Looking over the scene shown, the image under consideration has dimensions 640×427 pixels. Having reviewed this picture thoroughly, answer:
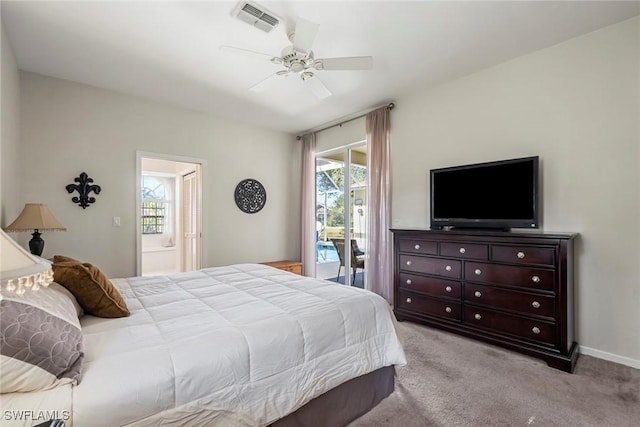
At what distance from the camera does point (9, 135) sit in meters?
2.58

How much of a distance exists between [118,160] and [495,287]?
4501mm

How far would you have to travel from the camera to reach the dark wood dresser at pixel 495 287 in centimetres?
235

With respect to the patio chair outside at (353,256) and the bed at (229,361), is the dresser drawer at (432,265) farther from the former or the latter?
the bed at (229,361)

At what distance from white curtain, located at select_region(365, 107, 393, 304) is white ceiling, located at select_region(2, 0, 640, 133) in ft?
2.03

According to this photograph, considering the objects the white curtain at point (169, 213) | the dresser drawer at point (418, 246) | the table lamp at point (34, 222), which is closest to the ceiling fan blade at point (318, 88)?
the dresser drawer at point (418, 246)

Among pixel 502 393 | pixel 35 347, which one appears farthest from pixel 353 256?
pixel 35 347

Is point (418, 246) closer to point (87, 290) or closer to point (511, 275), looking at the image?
point (511, 275)

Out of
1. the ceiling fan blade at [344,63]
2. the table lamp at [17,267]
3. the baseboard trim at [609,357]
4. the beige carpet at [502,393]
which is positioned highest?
the ceiling fan blade at [344,63]

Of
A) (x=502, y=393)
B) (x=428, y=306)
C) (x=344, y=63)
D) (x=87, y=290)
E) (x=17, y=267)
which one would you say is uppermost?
(x=344, y=63)

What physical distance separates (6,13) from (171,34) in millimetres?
1165

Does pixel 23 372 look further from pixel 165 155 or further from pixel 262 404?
pixel 165 155

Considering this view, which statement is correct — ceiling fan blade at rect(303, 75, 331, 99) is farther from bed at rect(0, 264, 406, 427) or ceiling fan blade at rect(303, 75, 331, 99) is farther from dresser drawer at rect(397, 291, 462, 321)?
dresser drawer at rect(397, 291, 462, 321)

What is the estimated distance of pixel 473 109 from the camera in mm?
3262

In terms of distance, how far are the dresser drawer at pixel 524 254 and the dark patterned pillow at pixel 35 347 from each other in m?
2.96
